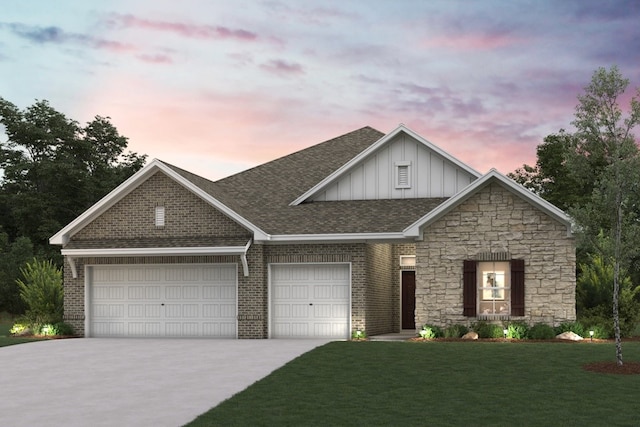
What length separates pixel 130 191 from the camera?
87.8ft

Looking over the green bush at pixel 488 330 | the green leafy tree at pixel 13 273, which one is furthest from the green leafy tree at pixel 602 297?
the green leafy tree at pixel 13 273

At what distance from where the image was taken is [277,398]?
1325 cm

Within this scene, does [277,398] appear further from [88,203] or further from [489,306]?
[88,203]

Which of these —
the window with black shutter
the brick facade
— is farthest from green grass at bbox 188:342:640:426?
the brick facade

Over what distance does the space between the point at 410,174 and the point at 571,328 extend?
8136 mm

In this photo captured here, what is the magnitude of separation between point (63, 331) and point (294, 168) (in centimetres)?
1139

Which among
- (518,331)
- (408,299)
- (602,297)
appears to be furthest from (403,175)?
(602,297)

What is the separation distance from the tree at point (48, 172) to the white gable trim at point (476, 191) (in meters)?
33.7

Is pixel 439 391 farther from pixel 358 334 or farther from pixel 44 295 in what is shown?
pixel 44 295

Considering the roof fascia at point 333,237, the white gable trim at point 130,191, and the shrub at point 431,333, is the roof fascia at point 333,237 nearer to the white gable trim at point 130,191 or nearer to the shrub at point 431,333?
the white gable trim at point 130,191

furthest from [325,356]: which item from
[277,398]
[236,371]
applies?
[277,398]

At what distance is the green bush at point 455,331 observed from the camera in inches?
917

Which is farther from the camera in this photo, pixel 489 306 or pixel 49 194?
pixel 49 194

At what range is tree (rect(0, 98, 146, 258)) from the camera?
52.6m
